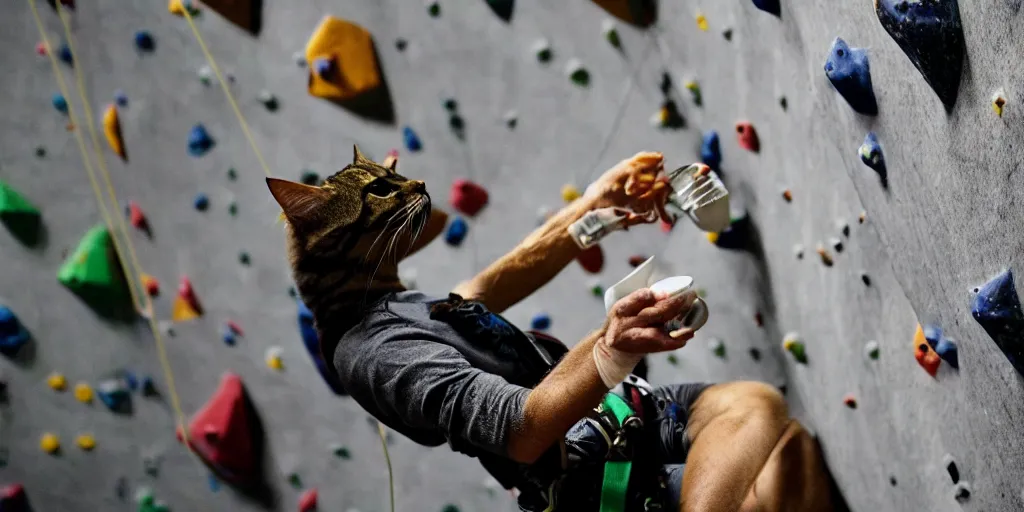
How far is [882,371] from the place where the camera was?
150 cm

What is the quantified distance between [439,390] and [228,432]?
1.52 metres

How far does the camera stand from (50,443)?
Answer: 2.77 metres

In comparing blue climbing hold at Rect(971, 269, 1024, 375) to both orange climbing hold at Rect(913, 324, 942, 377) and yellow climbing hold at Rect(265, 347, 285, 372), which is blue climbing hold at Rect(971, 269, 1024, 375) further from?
yellow climbing hold at Rect(265, 347, 285, 372)

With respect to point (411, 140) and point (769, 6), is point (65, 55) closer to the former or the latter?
point (411, 140)

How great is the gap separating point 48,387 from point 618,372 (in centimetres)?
214

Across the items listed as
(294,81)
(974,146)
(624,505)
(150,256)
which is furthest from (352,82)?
(974,146)

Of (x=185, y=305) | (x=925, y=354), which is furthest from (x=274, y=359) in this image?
(x=925, y=354)

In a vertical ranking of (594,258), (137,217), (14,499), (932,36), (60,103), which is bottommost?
(14,499)

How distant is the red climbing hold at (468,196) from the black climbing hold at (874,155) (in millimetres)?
1075

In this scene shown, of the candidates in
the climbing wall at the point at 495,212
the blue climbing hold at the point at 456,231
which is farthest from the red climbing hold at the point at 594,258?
the blue climbing hold at the point at 456,231

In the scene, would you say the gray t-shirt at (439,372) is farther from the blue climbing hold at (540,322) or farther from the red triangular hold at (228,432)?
the red triangular hold at (228,432)

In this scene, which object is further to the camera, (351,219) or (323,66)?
(323,66)

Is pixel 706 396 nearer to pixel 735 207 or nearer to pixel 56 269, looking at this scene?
pixel 735 207

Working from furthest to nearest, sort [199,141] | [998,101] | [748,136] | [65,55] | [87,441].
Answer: [87,441] → [65,55] → [199,141] → [748,136] → [998,101]
